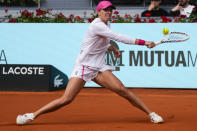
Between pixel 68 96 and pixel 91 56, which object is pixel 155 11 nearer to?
pixel 91 56

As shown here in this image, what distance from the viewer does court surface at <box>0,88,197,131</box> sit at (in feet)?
→ 19.6

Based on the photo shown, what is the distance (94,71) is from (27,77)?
5.05 metres

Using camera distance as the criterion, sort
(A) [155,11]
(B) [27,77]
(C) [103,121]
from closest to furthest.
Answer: (C) [103,121]
(B) [27,77]
(A) [155,11]

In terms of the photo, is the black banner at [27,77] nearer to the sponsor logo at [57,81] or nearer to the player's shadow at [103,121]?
the sponsor logo at [57,81]

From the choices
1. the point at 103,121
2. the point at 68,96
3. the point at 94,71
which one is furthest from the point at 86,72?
the point at 103,121

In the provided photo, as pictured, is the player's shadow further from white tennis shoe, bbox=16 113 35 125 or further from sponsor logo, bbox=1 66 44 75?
sponsor logo, bbox=1 66 44 75

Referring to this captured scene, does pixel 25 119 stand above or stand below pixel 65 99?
below

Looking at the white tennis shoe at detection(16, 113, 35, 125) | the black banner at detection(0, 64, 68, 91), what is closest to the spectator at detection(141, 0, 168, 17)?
the black banner at detection(0, 64, 68, 91)

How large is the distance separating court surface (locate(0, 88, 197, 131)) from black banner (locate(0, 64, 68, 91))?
37 centimetres

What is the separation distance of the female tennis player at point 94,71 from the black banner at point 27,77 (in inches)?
190

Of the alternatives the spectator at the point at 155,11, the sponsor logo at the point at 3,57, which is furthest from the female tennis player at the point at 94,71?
the spectator at the point at 155,11

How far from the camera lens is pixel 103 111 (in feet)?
24.9

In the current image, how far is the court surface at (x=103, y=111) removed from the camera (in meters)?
5.96

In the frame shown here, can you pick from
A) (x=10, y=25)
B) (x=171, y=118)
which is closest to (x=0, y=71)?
(x=10, y=25)
